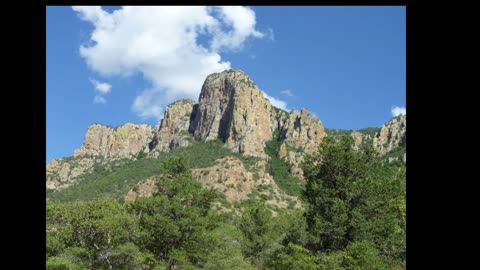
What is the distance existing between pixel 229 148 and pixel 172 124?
43.2m

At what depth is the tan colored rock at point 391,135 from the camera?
121062mm

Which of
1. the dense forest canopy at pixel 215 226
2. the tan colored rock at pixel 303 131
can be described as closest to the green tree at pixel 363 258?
the dense forest canopy at pixel 215 226

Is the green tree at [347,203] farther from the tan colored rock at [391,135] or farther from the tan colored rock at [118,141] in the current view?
the tan colored rock at [118,141]

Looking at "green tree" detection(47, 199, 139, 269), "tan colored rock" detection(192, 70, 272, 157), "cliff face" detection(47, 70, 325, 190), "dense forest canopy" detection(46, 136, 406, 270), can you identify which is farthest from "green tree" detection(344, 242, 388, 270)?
"tan colored rock" detection(192, 70, 272, 157)

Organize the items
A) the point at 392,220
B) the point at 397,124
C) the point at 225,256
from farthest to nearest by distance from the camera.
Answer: the point at 397,124 → the point at 225,256 → the point at 392,220

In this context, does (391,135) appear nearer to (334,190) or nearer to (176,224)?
(334,190)

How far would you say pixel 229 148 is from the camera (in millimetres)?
126062

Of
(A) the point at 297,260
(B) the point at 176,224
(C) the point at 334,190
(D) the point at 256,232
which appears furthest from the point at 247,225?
(A) the point at 297,260
